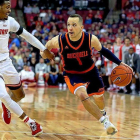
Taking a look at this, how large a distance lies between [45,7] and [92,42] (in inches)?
627

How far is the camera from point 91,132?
193 inches

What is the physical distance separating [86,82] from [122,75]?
1.92ft

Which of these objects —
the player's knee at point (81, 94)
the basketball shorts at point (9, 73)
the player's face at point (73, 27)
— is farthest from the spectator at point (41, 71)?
the player's knee at point (81, 94)

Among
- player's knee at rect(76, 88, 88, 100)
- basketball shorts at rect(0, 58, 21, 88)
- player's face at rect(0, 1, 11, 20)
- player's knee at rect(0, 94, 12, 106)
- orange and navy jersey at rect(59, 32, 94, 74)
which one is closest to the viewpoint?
player's knee at rect(0, 94, 12, 106)

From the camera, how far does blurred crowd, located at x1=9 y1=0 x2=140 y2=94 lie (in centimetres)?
1177

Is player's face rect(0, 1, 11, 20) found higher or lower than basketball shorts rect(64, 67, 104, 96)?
higher

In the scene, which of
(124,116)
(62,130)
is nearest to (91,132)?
(62,130)

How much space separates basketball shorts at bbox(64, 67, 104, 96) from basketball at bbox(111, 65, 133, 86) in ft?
0.88

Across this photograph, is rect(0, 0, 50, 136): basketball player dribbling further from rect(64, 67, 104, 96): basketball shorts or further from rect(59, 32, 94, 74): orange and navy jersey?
rect(64, 67, 104, 96): basketball shorts

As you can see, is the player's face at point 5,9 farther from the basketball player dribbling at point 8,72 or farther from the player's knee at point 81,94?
the player's knee at point 81,94

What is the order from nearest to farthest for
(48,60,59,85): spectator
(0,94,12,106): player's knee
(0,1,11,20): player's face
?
1. (0,94,12,106): player's knee
2. (0,1,11,20): player's face
3. (48,60,59,85): spectator

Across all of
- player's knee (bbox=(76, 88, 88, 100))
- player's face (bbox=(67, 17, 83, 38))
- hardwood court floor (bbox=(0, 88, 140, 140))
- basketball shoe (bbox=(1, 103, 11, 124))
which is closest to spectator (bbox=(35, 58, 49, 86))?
hardwood court floor (bbox=(0, 88, 140, 140))

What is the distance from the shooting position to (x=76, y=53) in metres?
4.90

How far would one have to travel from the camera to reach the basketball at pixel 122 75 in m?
5.13
